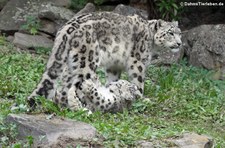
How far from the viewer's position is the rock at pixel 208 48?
1236 centimetres

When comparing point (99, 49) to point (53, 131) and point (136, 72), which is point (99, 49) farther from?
point (53, 131)

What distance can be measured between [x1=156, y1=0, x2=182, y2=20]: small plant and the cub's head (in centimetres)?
359

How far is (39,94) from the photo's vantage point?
25.8 feet

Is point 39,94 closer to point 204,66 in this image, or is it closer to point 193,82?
point 193,82

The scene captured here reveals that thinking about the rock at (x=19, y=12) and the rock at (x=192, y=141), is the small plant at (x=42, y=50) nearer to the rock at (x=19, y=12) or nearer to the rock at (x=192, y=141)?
the rock at (x=19, y=12)

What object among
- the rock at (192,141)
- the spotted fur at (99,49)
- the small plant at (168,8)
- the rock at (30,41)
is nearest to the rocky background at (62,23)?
the rock at (30,41)

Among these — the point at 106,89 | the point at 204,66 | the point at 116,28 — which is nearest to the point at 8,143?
the point at 106,89

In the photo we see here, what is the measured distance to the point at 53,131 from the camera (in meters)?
5.88

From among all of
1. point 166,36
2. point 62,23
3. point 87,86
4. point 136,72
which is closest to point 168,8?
point 62,23

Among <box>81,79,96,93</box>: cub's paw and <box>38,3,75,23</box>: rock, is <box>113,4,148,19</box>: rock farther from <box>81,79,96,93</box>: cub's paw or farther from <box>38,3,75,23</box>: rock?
<box>81,79,96,93</box>: cub's paw

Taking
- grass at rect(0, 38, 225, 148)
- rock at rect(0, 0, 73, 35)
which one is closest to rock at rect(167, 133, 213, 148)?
grass at rect(0, 38, 225, 148)

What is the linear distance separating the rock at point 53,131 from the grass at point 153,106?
0.09 meters

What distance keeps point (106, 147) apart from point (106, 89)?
2703mm

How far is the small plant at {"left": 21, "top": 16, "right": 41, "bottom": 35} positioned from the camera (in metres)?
13.0
